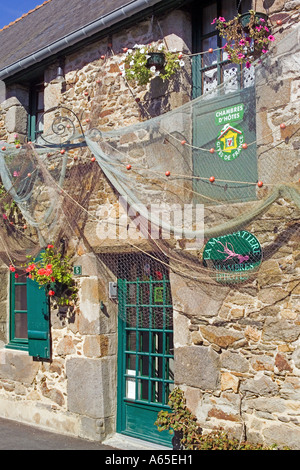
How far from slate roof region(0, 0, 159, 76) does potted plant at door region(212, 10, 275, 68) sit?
1.38 meters

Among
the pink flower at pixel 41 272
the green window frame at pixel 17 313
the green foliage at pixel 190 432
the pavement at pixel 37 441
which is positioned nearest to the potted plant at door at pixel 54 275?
the pink flower at pixel 41 272

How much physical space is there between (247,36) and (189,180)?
4.58 ft

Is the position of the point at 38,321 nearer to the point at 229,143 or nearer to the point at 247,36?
the point at 229,143

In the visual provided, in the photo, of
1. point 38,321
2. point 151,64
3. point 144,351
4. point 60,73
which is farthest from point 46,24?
point 144,351

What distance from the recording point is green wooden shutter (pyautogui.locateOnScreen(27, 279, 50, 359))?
6359 mm

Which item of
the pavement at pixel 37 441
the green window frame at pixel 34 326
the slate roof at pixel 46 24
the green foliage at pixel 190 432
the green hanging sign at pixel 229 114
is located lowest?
the pavement at pixel 37 441

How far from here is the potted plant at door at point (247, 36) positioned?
4.79m

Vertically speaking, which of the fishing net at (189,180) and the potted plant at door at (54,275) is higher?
the fishing net at (189,180)

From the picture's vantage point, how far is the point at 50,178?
5.79m

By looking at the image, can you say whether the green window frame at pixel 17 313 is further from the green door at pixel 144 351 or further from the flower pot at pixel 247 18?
the flower pot at pixel 247 18

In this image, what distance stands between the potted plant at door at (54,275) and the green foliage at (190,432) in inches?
70.7

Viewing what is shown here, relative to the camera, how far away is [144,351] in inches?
232

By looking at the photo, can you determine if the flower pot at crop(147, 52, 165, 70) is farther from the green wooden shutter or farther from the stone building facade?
the green wooden shutter
